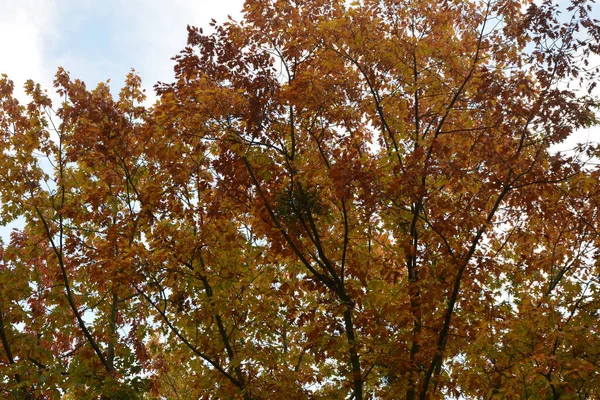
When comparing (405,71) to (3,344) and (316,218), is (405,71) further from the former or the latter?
(3,344)

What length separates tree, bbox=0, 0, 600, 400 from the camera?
286 inches

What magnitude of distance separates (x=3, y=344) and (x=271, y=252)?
5.45m

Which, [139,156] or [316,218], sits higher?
[139,156]

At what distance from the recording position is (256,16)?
8500 mm

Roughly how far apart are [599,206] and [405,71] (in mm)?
3603

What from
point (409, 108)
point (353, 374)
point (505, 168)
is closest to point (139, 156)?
point (409, 108)

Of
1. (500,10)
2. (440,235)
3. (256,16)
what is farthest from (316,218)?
(500,10)

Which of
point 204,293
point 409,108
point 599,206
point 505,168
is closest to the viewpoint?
point 505,168

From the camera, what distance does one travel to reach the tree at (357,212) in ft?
23.8

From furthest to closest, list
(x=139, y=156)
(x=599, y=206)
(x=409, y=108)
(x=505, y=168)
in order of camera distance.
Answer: (x=139, y=156) → (x=409, y=108) → (x=599, y=206) → (x=505, y=168)

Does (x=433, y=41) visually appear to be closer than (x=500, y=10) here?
No

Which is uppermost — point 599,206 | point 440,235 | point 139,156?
point 139,156

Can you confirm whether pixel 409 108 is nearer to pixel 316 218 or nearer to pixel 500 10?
pixel 500 10

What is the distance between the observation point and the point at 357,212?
8781 mm
